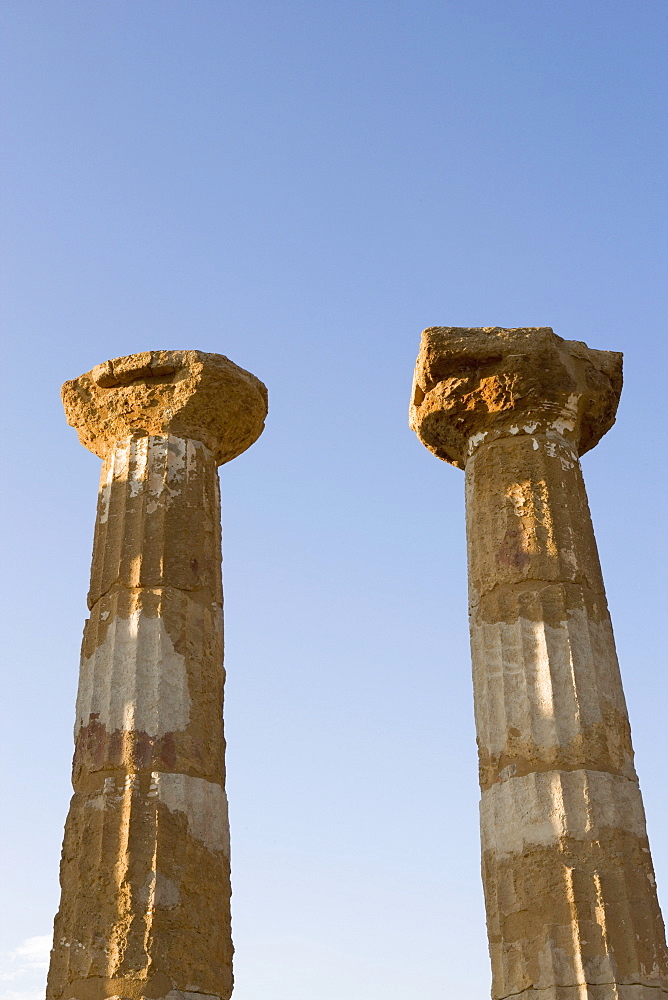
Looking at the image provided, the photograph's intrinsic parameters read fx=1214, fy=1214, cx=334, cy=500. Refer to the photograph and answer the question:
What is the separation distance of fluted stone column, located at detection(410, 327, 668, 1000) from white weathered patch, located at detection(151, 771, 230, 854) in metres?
2.31

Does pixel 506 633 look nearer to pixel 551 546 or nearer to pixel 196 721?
pixel 551 546

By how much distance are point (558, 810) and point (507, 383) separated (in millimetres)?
4357

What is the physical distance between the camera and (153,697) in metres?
10.8

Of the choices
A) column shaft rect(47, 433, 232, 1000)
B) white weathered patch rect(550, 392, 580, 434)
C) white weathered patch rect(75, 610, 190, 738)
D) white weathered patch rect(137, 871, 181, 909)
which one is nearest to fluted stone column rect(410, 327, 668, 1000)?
white weathered patch rect(550, 392, 580, 434)

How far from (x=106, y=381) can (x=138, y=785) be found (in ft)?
14.9

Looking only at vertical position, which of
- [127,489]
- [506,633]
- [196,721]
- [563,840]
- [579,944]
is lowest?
[579,944]

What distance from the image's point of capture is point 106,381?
1288cm

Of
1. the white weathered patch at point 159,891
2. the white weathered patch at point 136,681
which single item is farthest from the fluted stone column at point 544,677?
the white weathered patch at point 136,681

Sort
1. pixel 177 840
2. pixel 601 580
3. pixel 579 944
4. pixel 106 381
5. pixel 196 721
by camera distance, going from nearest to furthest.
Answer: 1. pixel 579 944
2. pixel 177 840
3. pixel 196 721
4. pixel 601 580
5. pixel 106 381

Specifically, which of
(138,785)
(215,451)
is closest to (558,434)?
(215,451)

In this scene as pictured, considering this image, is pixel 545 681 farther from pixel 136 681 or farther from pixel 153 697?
pixel 136 681

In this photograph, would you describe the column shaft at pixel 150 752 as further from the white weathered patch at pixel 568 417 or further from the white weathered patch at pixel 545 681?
the white weathered patch at pixel 568 417

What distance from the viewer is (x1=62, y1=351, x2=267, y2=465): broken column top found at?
1262 cm

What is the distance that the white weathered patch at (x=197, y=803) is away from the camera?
1036 cm
